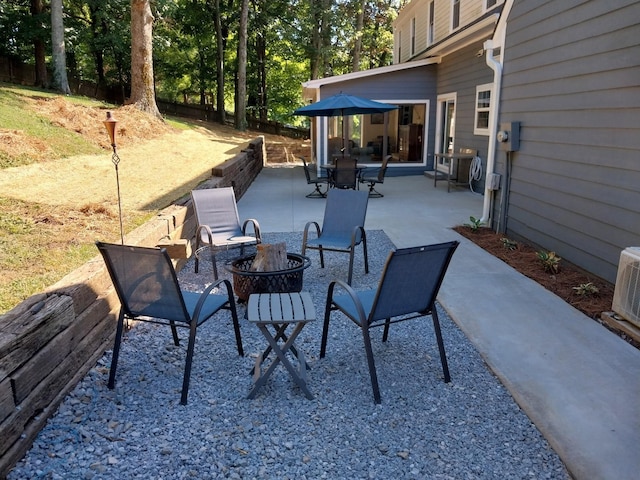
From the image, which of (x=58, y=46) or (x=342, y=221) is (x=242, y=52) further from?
(x=342, y=221)

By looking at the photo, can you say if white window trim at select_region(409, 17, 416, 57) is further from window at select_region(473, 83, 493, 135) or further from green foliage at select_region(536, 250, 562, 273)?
green foliage at select_region(536, 250, 562, 273)

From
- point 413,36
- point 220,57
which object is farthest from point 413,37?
point 220,57

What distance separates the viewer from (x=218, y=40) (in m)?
21.2

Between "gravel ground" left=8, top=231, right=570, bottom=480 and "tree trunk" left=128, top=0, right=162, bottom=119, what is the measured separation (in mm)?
11968

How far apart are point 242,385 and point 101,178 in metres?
6.21

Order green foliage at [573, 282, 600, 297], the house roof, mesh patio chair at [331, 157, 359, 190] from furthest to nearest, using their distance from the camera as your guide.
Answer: the house roof < mesh patio chair at [331, 157, 359, 190] < green foliage at [573, 282, 600, 297]

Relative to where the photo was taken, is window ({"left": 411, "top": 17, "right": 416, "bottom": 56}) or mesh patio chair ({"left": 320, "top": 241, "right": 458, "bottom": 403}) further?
window ({"left": 411, "top": 17, "right": 416, "bottom": 56})

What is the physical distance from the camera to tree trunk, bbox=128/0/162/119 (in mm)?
12750

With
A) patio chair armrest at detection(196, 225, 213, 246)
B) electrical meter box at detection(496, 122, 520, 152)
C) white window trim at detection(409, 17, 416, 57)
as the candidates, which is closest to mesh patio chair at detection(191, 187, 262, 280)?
patio chair armrest at detection(196, 225, 213, 246)

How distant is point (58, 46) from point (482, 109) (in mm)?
12678

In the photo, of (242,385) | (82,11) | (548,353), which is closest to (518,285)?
(548,353)

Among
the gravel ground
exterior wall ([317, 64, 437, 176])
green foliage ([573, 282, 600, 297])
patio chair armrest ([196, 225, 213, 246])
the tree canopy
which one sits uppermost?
the tree canopy

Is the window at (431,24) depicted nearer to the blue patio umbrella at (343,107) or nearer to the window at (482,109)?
the window at (482,109)

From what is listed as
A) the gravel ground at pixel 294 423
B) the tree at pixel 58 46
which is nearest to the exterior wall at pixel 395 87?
the tree at pixel 58 46
